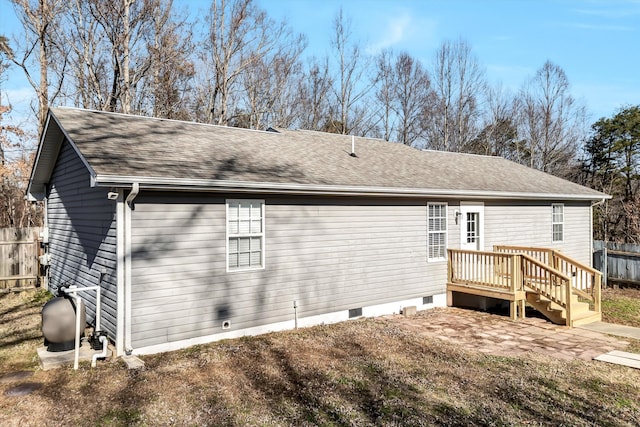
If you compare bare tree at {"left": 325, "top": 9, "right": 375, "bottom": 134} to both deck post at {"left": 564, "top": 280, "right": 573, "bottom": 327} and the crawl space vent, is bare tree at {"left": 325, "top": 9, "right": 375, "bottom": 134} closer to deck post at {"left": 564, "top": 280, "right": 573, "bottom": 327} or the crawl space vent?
the crawl space vent

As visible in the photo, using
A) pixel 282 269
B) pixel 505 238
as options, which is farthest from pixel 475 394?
pixel 505 238

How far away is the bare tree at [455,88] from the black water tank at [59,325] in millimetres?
26451

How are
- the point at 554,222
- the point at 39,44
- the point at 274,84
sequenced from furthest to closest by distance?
the point at 274,84 → the point at 39,44 → the point at 554,222

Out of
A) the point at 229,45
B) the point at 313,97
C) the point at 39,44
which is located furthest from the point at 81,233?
the point at 313,97

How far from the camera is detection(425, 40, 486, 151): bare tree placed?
29422 mm

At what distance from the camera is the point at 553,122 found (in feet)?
99.0

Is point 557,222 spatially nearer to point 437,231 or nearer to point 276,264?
point 437,231

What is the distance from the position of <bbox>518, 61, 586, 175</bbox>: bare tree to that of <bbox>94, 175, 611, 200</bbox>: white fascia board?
2088 centimetres

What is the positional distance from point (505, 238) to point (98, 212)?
10017 mm

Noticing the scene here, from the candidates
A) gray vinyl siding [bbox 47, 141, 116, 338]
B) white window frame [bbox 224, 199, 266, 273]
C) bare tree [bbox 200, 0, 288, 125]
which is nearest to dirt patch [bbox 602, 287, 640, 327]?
Result: white window frame [bbox 224, 199, 266, 273]

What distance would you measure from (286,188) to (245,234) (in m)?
1.09

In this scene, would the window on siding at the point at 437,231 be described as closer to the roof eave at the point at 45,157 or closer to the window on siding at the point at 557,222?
the window on siding at the point at 557,222

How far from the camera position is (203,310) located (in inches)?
279

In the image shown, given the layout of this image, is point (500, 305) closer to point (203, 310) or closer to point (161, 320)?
point (203, 310)
